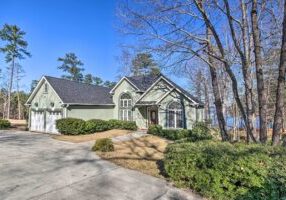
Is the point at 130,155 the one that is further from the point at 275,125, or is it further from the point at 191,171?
the point at 275,125

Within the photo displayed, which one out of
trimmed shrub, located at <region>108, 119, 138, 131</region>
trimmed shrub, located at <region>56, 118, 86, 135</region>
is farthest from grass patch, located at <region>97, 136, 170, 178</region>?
trimmed shrub, located at <region>108, 119, 138, 131</region>

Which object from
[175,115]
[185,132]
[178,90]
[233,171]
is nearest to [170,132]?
[185,132]

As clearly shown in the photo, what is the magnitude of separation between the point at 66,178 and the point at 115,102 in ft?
68.6

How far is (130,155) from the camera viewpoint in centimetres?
1318

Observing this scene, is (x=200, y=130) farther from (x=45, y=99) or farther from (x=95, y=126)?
(x=45, y=99)

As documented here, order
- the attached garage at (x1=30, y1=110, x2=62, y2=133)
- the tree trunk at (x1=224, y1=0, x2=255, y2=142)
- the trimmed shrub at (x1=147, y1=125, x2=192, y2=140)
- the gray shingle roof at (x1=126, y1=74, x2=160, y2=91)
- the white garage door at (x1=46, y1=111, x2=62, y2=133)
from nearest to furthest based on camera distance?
the tree trunk at (x1=224, y1=0, x2=255, y2=142)
the trimmed shrub at (x1=147, y1=125, x2=192, y2=140)
the white garage door at (x1=46, y1=111, x2=62, y2=133)
the attached garage at (x1=30, y1=110, x2=62, y2=133)
the gray shingle roof at (x1=126, y1=74, x2=160, y2=91)

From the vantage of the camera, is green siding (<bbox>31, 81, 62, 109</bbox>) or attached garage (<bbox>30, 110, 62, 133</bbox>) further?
attached garage (<bbox>30, 110, 62, 133</bbox>)

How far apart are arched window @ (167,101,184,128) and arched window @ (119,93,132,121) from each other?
555 centimetres

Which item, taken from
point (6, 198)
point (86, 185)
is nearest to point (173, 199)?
point (86, 185)

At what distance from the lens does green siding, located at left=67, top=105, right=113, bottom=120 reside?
24.5 m

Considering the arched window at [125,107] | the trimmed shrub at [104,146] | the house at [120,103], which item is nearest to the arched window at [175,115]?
the house at [120,103]

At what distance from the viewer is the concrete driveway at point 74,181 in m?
6.94

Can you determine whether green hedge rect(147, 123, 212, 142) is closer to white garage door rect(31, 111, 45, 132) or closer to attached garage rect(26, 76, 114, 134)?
attached garage rect(26, 76, 114, 134)

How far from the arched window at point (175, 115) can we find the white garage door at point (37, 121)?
12.7 metres
